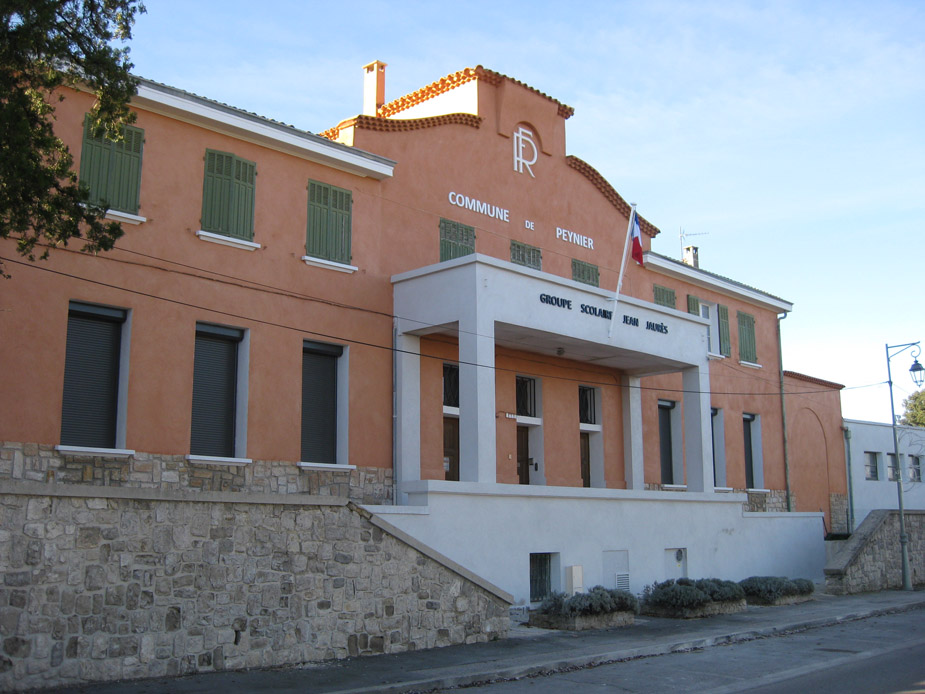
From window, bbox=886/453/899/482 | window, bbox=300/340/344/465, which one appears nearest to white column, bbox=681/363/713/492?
window, bbox=300/340/344/465

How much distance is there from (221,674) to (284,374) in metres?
6.65

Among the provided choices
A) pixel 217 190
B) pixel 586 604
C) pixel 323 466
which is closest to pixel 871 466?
pixel 586 604

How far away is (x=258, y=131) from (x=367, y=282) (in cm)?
352

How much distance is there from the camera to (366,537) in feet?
40.5

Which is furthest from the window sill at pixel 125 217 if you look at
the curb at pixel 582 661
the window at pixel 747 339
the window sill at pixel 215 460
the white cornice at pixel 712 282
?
the window at pixel 747 339

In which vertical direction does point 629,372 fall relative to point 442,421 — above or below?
above

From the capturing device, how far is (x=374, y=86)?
22125 millimetres

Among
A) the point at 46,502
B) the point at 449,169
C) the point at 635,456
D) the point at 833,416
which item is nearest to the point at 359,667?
the point at 46,502

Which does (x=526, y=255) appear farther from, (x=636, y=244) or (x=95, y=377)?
(x=95, y=377)

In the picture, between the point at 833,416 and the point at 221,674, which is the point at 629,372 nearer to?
the point at 833,416

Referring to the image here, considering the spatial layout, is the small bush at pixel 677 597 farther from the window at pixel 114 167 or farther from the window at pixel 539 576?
the window at pixel 114 167

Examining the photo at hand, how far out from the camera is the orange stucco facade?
14.1 metres

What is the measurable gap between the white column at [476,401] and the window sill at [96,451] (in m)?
5.72

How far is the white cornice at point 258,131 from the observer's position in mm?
14852
